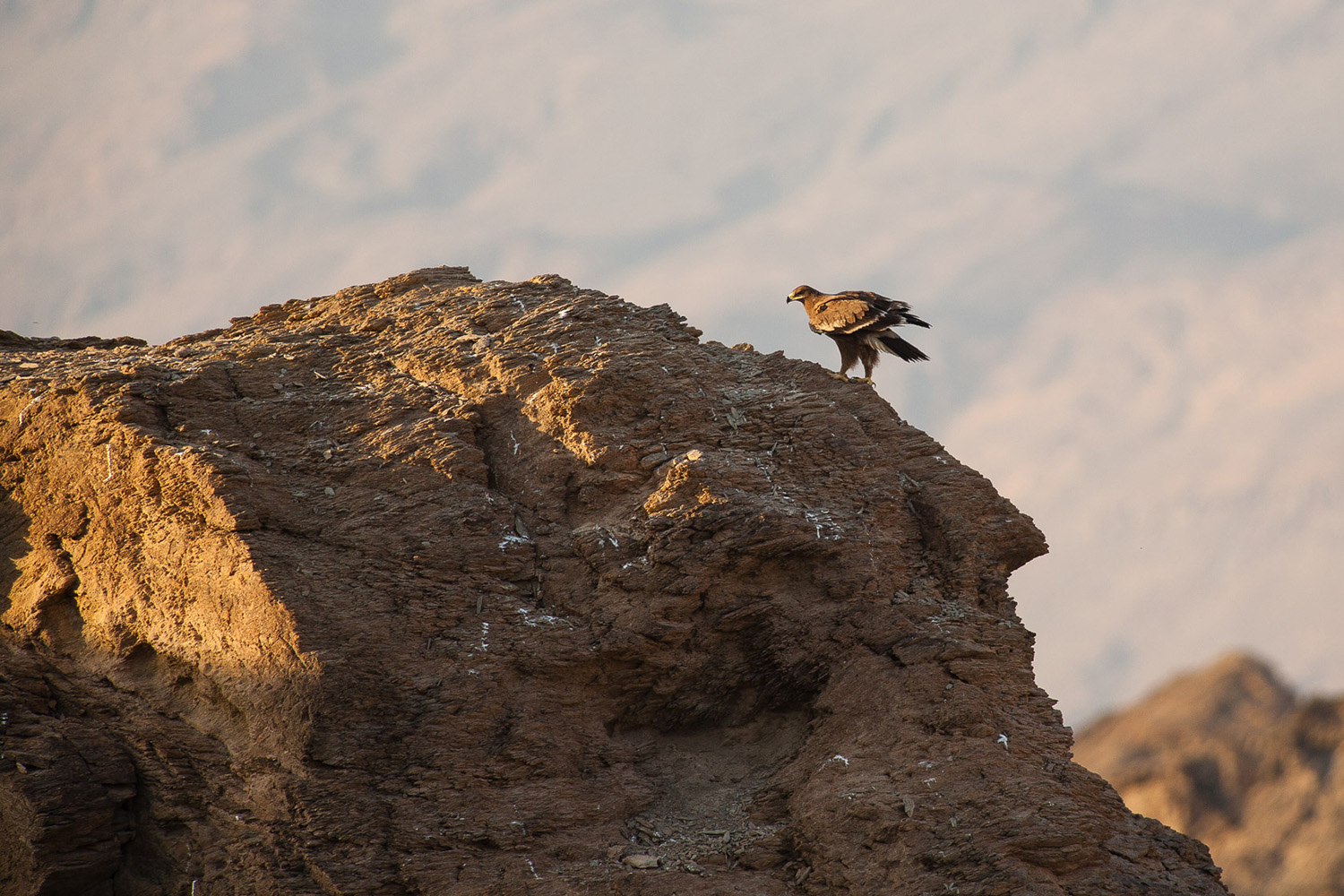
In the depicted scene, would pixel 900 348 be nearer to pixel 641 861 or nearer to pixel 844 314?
pixel 844 314

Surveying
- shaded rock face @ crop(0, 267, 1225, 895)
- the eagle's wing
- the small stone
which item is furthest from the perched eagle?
the small stone

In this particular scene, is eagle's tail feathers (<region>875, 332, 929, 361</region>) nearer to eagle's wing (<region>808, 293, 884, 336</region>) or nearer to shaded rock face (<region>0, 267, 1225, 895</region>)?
eagle's wing (<region>808, 293, 884, 336</region>)

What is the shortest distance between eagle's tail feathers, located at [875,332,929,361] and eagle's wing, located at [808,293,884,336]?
21 centimetres

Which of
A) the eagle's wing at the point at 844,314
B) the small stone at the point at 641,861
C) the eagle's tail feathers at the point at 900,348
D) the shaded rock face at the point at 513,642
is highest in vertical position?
the eagle's wing at the point at 844,314

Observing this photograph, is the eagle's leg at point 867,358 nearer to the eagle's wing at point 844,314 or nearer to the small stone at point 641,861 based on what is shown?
the eagle's wing at point 844,314

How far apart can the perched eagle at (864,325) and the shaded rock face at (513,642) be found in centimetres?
257

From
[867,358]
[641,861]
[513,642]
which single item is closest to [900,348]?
[867,358]

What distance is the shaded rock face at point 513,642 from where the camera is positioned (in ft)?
22.2

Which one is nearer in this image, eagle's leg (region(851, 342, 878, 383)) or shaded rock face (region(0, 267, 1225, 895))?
shaded rock face (region(0, 267, 1225, 895))

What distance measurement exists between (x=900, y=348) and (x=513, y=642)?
6042mm

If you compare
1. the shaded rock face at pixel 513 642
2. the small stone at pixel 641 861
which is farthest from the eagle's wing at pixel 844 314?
the small stone at pixel 641 861

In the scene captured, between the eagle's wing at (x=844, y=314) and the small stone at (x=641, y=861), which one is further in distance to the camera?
the eagle's wing at (x=844, y=314)

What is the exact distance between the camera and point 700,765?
7.76m

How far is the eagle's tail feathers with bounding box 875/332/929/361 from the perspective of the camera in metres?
11.5
